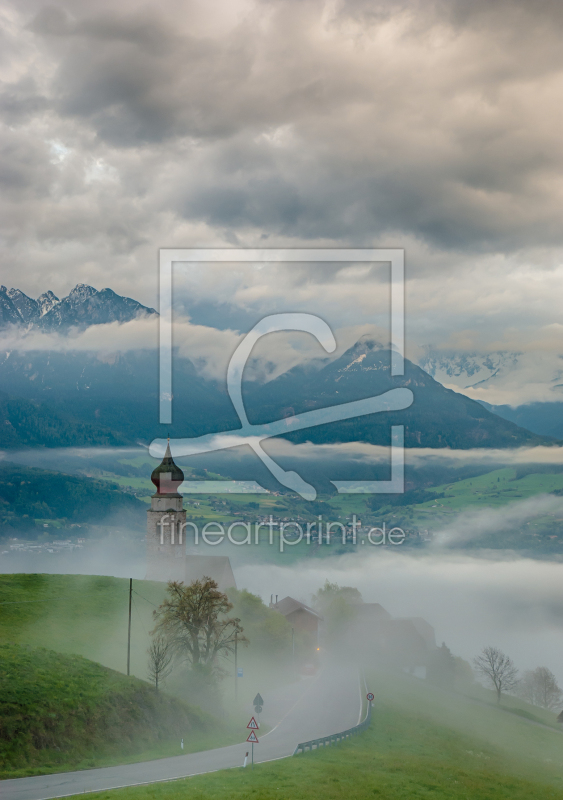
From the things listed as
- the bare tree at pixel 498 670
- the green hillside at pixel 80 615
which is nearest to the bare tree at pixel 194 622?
the green hillside at pixel 80 615

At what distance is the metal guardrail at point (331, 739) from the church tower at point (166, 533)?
4354 centimetres

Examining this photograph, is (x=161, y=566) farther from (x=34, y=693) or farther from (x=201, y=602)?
(x=34, y=693)

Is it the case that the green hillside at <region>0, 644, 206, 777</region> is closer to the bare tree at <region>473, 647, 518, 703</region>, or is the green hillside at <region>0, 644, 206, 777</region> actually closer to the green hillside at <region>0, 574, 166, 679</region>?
the green hillside at <region>0, 574, 166, 679</region>

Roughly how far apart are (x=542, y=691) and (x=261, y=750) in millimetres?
145695

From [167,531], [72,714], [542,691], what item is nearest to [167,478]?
[167,531]

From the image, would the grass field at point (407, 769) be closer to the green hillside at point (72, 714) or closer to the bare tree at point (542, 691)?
the green hillside at point (72, 714)

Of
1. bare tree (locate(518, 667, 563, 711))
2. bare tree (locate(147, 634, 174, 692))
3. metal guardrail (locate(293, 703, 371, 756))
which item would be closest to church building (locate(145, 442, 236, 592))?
bare tree (locate(147, 634, 174, 692))

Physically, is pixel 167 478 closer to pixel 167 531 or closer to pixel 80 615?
pixel 167 531

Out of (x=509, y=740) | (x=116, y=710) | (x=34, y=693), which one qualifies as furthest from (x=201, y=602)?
(x=509, y=740)

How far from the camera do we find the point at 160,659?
5603 cm

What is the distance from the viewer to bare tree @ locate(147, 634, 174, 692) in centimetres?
5553

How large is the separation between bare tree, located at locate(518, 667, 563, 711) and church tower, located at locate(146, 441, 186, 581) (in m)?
115

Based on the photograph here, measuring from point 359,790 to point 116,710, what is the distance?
746 inches

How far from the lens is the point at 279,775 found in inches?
1531
